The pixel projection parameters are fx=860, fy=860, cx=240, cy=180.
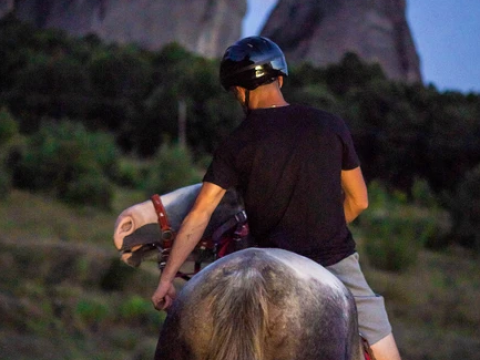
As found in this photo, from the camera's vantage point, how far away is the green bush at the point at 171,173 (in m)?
22.1

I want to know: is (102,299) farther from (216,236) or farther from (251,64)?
(251,64)

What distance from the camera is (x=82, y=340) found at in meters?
9.00

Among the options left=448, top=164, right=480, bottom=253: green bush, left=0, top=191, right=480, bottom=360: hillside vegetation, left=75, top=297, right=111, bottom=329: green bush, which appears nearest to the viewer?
left=0, top=191, right=480, bottom=360: hillside vegetation

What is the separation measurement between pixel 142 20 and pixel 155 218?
7457 cm

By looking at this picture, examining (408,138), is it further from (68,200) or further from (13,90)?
(13,90)

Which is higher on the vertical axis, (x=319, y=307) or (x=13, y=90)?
(x=319, y=307)

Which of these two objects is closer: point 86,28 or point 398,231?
point 398,231

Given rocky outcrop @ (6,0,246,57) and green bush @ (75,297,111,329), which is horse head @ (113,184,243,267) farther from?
rocky outcrop @ (6,0,246,57)

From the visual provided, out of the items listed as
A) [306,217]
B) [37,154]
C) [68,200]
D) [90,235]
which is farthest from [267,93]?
[37,154]

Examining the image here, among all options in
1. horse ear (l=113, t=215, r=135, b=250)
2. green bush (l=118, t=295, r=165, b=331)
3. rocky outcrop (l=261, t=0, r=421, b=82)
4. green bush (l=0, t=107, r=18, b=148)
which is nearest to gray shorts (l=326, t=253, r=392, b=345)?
horse ear (l=113, t=215, r=135, b=250)

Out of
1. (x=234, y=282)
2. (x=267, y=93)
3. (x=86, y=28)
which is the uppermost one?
(x=267, y=93)

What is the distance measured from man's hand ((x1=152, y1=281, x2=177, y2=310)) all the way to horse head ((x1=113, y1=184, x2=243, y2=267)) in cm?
48

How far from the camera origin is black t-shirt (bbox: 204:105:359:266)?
11.5 ft

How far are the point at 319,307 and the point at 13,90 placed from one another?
36.4 m
